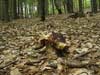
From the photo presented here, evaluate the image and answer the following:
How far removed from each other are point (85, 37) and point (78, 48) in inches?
62.7

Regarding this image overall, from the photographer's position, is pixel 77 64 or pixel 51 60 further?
pixel 51 60

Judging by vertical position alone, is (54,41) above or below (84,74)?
above

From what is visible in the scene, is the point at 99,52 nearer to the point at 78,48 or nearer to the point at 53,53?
the point at 78,48

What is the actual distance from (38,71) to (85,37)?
10.9 feet

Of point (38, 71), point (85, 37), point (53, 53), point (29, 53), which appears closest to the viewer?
point (38, 71)

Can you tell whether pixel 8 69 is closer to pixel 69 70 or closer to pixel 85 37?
pixel 69 70

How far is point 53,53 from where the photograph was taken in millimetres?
6102

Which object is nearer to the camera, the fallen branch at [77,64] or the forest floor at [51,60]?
the forest floor at [51,60]

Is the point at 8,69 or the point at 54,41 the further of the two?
the point at 54,41

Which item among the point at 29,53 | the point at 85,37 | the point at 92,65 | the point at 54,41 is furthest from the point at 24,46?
the point at 92,65

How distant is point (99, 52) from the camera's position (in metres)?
6.28

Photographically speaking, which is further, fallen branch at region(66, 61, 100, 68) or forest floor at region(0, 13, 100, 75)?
fallen branch at region(66, 61, 100, 68)

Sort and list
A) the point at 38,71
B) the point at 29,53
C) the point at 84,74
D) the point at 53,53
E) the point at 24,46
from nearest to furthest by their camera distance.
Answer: the point at 84,74
the point at 38,71
the point at 53,53
the point at 29,53
the point at 24,46

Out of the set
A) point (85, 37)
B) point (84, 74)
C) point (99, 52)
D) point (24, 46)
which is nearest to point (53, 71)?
point (84, 74)
